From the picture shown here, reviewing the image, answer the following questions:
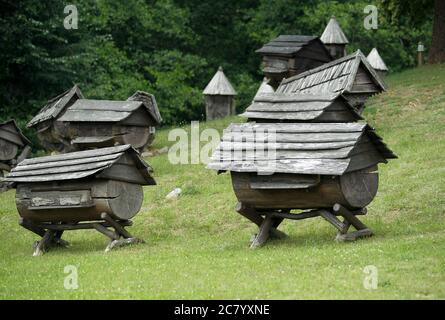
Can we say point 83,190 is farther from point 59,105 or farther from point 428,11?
point 428,11

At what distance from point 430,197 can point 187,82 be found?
103 ft

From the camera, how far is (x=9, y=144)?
30.2m

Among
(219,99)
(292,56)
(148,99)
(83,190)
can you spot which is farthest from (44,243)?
(219,99)

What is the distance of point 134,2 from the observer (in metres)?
48.6

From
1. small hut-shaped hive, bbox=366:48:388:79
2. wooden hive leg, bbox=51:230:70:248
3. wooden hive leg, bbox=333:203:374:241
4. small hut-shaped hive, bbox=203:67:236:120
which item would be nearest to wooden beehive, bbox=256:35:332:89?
small hut-shaped hive, bbox=203:67:236:120

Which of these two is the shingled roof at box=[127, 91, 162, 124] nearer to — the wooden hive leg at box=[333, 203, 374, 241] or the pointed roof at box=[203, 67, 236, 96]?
the pointed roof at box=[203, 67, 236, 96]

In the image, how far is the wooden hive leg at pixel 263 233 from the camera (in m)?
18.0

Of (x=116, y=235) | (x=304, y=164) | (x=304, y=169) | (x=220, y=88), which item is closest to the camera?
(x=304, y=169)

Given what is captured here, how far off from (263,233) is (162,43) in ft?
113

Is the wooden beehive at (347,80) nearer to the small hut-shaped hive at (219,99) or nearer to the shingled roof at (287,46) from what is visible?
the shingled roof at (287,46)

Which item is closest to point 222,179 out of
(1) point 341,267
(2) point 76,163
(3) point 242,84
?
(2) point 76,163

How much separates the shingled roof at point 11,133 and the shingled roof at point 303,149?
13.6 m

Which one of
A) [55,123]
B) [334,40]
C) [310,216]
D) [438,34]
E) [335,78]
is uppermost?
[310,216]

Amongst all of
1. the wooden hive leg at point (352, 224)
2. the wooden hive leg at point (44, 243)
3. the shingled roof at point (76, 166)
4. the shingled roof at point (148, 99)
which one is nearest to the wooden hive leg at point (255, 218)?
the wooden hive leg at point (352, 224)
